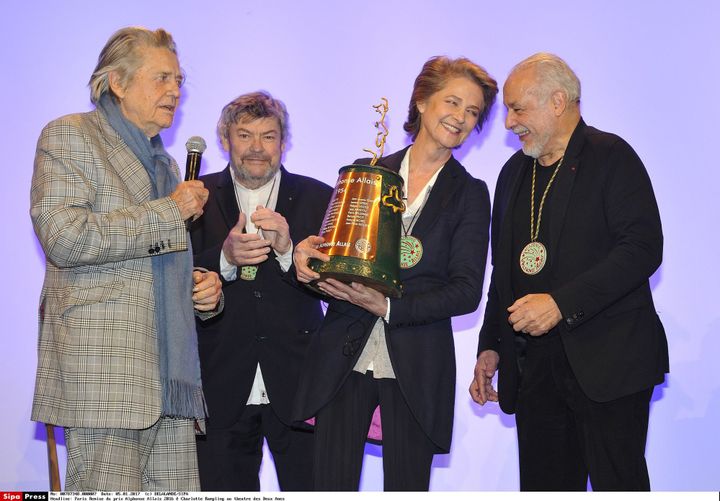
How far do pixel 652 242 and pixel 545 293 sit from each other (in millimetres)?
364

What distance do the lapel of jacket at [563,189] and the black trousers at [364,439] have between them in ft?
2.28

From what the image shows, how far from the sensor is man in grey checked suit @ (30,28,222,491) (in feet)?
8.39

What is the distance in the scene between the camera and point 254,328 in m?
3.45

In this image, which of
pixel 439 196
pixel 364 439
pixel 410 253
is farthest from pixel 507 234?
pixel 364 439

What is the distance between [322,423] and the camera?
2.92 metres

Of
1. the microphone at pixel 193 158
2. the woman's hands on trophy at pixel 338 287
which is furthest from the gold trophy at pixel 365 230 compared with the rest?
the microphone at pixel 193 158

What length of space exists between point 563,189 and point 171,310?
1318 millimetres

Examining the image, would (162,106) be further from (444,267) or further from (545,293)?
(545,293)

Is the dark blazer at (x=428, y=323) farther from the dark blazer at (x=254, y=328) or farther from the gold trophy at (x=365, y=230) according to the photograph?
the dark blazer at (x=254, y=328)

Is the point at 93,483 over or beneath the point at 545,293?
beneath

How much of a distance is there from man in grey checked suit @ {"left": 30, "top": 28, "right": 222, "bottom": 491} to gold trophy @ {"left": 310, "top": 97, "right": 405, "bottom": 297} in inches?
16.6

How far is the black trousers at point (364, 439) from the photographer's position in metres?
2.84

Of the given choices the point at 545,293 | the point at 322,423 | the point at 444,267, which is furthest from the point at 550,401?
the point at 322,423

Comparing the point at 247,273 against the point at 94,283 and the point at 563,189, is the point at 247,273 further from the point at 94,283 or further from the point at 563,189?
the point at 563,189
